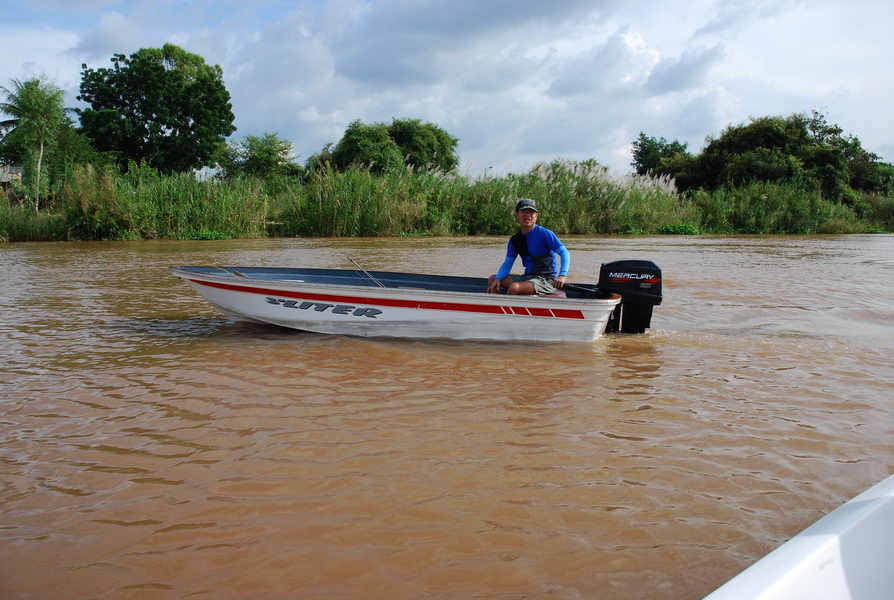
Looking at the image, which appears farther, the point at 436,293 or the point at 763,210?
the point at 763,210

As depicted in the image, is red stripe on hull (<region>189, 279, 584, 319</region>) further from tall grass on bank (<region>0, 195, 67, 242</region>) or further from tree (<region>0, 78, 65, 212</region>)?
tree (<region>0, 78, 65, 212</region>)

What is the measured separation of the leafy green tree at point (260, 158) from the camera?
126 ft

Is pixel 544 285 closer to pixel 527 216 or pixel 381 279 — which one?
pixel 527 216

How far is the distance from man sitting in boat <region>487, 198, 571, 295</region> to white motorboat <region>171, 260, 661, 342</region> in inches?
8.5

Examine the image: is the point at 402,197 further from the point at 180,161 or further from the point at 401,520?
the point at 180,161

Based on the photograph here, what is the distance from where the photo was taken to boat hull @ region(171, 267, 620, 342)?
6.13 meters

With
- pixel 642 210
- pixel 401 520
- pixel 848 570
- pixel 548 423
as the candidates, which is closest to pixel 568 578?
pixel 401 520

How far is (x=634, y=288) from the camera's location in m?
6.52

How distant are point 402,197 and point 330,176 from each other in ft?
8.12

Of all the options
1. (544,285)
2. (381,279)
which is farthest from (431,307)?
(381,279)

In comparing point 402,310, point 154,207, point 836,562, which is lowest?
point 836,562

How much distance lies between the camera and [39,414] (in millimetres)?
4121

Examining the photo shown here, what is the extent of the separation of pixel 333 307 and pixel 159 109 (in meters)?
37.1

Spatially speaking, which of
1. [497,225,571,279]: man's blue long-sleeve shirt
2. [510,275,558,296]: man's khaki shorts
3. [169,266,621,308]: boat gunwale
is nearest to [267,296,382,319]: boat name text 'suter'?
[169,266,621,308]: boat gunwale
